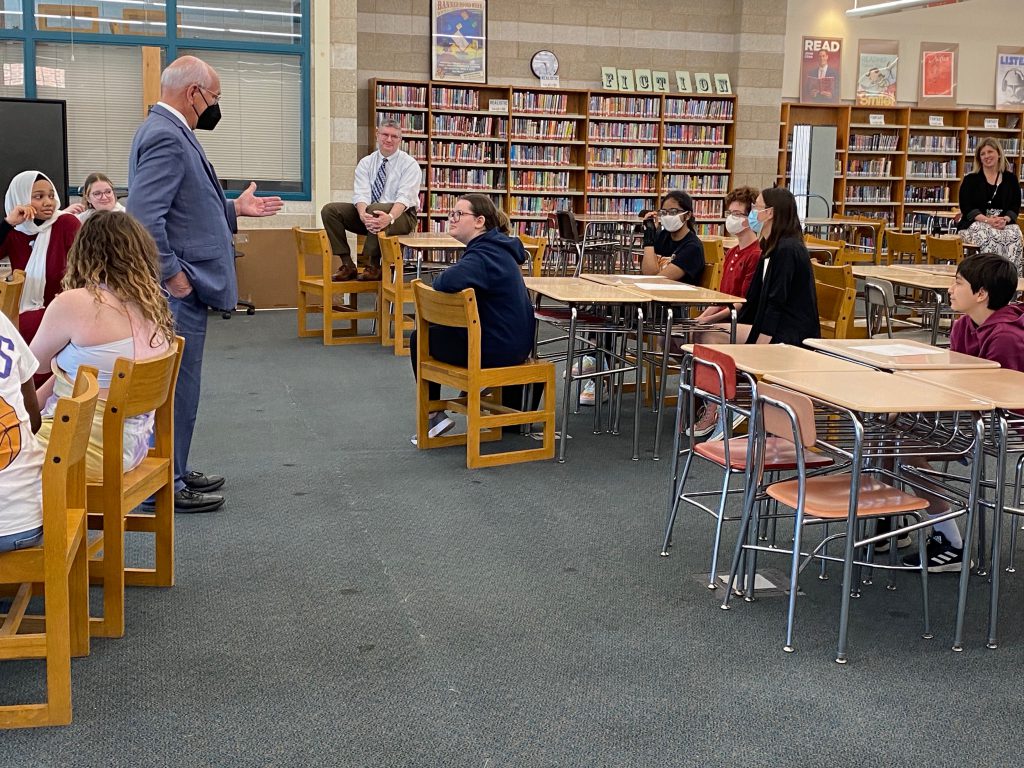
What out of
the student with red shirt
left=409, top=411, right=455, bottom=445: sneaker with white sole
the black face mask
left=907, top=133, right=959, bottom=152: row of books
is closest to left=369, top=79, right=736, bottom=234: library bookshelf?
left=907, top=133, right=959, bottom=152: row of books

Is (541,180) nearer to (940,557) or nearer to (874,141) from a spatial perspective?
(874,141)

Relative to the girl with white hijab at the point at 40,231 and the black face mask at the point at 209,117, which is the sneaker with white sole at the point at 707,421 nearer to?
the black face mask at the point at 209,117

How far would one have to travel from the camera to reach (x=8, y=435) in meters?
2.20

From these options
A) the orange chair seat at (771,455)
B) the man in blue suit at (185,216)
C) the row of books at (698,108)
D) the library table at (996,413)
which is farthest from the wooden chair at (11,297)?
the row of books at (698,108)

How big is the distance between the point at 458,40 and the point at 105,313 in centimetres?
960

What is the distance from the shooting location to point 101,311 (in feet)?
10.4

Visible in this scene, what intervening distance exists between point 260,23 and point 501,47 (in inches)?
145

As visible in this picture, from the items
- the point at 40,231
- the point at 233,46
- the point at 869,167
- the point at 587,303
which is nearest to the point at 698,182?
the point at 869,167

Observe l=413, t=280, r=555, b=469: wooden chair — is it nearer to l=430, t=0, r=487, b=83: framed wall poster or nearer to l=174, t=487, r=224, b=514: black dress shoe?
l=174, t=487, r=224, b=514: black dress shoe

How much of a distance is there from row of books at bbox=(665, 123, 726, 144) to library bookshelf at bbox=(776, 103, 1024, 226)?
102cm

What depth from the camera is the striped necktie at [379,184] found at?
28.1ft

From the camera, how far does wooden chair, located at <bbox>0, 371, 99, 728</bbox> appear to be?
2.20 meters

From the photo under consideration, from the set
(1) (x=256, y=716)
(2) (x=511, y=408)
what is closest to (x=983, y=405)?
(1) (x=256, y=716)

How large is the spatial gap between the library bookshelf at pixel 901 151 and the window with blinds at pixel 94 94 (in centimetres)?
787
